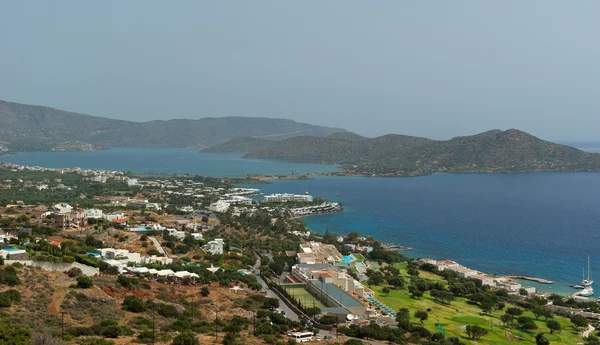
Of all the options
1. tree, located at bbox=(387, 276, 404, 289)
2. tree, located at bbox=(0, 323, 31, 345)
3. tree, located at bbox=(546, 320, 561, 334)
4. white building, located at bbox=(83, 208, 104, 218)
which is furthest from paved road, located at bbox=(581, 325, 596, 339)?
white building, located at bbox=(83, 208, 104, 218)

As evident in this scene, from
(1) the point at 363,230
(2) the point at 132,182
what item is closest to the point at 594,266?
(1) the point at 363,230

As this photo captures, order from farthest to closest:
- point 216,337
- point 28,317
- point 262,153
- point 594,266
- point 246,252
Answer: point 262,153
point 594,266
point 246,252
point 216,337
point 28,317

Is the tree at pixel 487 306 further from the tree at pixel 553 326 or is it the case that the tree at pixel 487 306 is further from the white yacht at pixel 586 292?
the white yacht at pixel 586 292

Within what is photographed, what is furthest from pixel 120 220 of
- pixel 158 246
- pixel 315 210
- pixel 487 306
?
pixel 315 210

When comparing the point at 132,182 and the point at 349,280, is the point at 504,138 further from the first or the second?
the point at 349,280

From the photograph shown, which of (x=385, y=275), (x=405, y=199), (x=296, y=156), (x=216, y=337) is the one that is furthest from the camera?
(x=296, y=156)

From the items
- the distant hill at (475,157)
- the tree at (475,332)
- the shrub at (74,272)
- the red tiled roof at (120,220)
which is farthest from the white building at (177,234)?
the distant hill at (475,157)

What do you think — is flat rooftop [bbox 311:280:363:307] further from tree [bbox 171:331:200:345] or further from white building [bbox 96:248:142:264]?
tree [bbox 171:331:200:345]
